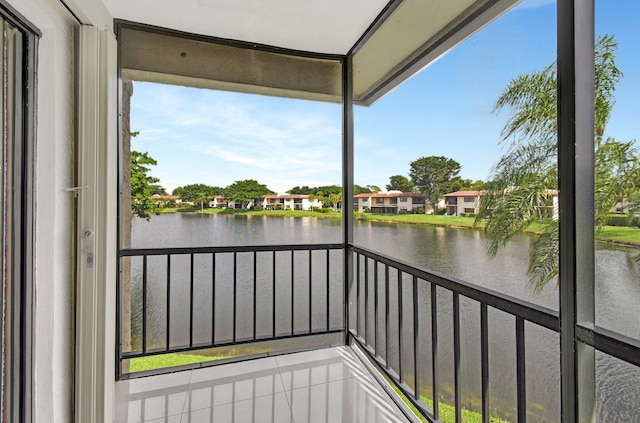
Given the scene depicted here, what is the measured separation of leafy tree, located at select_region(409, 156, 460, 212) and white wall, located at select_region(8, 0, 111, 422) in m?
1.65

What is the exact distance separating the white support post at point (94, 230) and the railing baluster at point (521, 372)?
1.75m

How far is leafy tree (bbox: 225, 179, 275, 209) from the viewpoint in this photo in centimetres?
240

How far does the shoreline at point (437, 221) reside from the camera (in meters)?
0.83

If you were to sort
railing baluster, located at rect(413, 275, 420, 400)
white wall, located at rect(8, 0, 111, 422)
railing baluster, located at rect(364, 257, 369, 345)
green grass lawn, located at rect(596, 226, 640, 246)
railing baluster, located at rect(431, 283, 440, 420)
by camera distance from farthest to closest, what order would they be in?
railing baluster, located at rect(364, 257, 369, 345) < railing baluster, located at rect(413, 275, 420, 400) < railing baluster, located at rect(431, 283, 440, 420) < white wall, located at rect(8, 0, 111, 422) < green grass lawn, located at rect(596, 226, 640, 246)

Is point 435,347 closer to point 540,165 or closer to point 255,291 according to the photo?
point 540,165

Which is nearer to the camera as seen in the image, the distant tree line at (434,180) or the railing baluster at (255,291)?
the distant tree line at (434,180)

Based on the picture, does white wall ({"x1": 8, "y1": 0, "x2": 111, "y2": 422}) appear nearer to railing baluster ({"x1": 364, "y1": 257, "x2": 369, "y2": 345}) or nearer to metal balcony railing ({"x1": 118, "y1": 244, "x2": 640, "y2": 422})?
metal balcony railing ({"x1": 118, "y1": 244, "x2": 640, "y2": 422})

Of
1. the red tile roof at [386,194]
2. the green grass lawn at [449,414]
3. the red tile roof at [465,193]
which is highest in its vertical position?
the red tile roof at [386,194]

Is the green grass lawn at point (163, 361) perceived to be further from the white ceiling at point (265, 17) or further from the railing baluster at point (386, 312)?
the white ceiling at point (265, 17)

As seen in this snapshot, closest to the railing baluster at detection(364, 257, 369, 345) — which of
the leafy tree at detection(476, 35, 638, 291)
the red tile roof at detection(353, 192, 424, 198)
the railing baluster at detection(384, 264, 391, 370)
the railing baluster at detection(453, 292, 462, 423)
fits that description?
the railing baluster at detection(384, 264, 391, 370)

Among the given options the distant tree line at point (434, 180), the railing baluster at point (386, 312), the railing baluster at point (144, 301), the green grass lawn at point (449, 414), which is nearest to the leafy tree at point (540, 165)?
the distant tree line at point (434, 180)

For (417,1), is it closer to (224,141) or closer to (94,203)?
(224,141)

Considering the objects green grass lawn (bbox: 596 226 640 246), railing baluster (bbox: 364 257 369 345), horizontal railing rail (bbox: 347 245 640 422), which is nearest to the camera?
green grass lawn (bbox: 596 226 640 246)

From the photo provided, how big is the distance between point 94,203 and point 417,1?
196 cm
